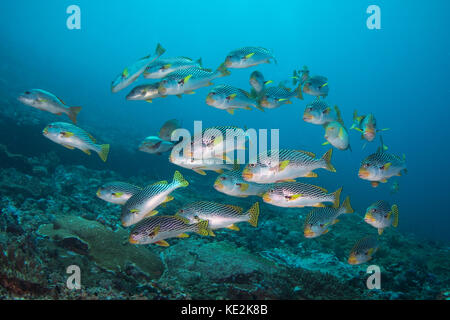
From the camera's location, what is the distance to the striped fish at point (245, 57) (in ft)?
16.5

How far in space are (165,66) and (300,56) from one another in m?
127

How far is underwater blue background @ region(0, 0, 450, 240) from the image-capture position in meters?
60.4

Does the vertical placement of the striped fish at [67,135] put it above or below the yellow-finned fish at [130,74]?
below

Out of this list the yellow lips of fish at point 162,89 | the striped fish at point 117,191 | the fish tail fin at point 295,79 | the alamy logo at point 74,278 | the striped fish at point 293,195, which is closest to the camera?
the alamy logo at point 74,278

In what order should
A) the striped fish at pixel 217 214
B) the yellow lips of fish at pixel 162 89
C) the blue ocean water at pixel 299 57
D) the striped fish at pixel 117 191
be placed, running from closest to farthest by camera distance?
1. the striped fish at pixel 217 214
2. the striped fish at pixel 117 191
3. the yellow lips of fish at pixel 162 89
4. the blue ocean water at pixel 299 57

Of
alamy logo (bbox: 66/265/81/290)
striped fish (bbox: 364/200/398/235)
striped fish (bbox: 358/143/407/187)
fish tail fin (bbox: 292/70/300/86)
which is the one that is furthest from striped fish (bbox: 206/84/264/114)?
alamy logo (bbox: 66/265/81/290)

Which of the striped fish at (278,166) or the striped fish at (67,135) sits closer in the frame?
the striped fish at (278,166)

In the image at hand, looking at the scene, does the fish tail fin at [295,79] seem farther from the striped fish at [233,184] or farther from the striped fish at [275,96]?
the striped fish at [233,184]

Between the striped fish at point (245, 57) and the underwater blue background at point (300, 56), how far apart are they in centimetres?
3960

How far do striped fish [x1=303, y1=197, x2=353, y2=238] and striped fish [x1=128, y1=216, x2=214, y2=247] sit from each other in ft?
6.09

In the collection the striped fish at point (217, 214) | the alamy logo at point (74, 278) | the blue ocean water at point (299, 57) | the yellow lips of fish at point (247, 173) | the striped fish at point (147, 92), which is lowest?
the alamy logo at point (74, 278)

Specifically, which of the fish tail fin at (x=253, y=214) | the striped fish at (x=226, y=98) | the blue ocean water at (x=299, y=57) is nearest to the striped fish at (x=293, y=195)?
the fish tail fin at (x=253, y=214)

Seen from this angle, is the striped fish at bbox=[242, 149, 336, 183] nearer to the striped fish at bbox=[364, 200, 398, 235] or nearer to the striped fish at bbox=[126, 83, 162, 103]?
the striped fish at bbox=[364, 200, 398, 235]

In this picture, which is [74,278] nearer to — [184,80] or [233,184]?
[233,184]
